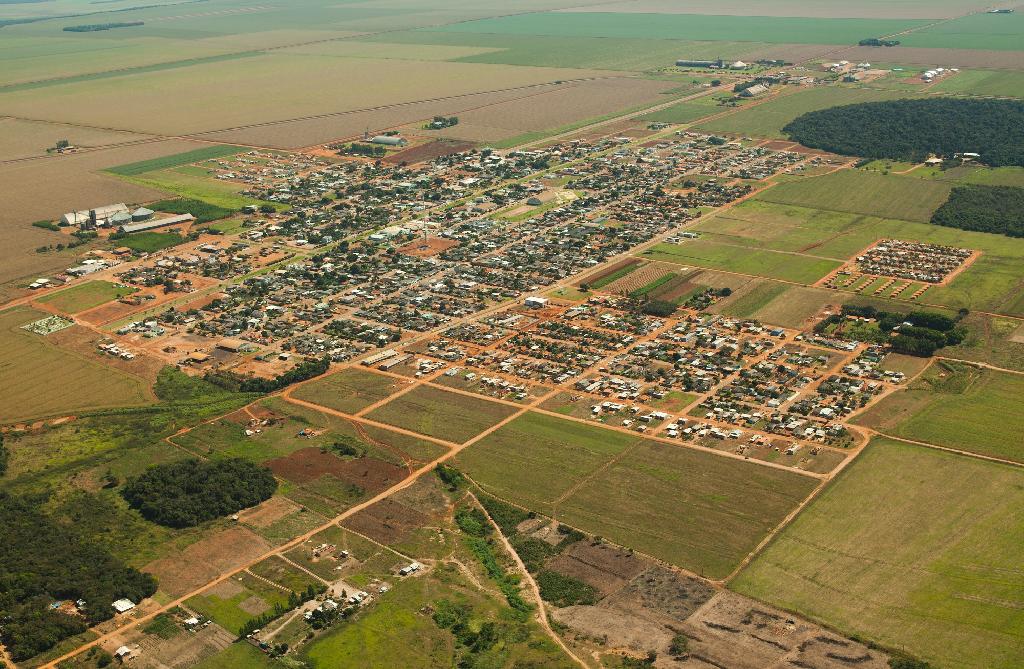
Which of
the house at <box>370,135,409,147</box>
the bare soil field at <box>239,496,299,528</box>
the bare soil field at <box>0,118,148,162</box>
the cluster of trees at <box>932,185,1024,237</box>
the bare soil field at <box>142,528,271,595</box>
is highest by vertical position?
the bare soil field at <box>0,118,148,162</box>

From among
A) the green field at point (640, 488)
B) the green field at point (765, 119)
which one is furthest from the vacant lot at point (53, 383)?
the green field at point (765, 119)

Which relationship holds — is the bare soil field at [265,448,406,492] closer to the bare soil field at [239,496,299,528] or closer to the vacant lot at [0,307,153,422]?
the bare soil field at [239,496,299,528]

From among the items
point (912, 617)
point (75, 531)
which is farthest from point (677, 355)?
point (75, 531)

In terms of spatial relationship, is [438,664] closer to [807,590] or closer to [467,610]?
[467,610]

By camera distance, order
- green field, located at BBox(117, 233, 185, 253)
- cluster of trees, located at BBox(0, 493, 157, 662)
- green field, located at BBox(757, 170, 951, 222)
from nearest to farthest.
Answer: cluster of trees, located at BBox(0, 493, 157, 662), green field, located at BBox(117, 233, 185, 253), green field, located at BBox(757, 170, 951, 222)

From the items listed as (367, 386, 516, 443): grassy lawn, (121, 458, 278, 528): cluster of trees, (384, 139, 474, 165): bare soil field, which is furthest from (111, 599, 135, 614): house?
(384, 139, 474, 165): bare soil field

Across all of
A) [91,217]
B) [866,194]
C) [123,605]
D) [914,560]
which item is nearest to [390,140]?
[91,217]
